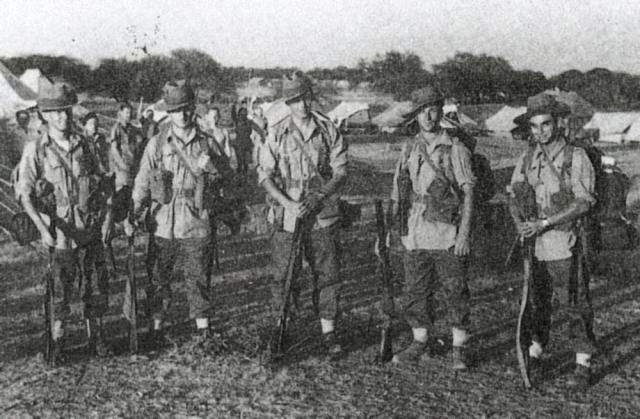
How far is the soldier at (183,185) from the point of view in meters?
6.34

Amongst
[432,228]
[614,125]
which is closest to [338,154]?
[432,228]

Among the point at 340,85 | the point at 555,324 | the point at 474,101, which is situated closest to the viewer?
the point at 555,324

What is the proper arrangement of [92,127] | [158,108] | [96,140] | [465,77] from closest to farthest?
1. [96,140]
2. [92,127]
3. [158,108]
4. [465,77]

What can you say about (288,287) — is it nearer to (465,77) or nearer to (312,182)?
(312,182)

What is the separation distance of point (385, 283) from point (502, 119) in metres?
78.5

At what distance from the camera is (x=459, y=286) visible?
584 cm

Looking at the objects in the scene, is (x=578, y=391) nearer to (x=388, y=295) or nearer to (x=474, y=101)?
(x=388, y=295)

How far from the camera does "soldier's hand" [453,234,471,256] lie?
18.6ft

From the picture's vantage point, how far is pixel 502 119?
268ft

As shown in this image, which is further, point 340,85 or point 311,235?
point 340,85

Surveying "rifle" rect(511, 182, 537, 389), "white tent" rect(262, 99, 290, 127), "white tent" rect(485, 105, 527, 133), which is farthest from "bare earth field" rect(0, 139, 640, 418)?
"white tent" rect(485, 105, 527, 133)

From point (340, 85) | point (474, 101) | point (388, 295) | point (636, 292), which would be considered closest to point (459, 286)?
point (388, 295)

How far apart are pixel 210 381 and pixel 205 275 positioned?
1.09 metres

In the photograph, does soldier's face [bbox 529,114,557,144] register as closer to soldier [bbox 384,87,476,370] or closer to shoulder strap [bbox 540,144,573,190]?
shoulder strap [bbox 540,144,573,190]
